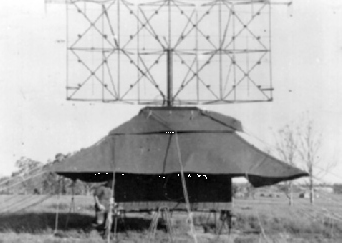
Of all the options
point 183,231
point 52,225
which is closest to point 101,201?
point 52,225

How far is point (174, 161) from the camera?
59.1 ft

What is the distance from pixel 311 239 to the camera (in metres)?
18.2

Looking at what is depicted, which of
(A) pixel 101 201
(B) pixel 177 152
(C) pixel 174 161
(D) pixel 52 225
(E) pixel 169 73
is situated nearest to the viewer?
(C) pixel 174 161

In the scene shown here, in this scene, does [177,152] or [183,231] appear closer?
[177,152]

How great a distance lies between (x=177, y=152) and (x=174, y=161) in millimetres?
406

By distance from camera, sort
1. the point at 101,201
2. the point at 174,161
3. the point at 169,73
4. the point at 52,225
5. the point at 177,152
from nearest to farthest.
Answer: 1. the point at 174,161
2. the point at 177,152
3. the point at 101,201
4. the point at 169,73
5. the point at 52,225

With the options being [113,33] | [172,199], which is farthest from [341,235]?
[113,33]

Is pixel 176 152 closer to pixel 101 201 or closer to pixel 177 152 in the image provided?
pixel 177 152

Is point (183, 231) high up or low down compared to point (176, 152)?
down

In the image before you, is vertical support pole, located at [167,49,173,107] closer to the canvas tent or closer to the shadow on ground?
the canvas tent

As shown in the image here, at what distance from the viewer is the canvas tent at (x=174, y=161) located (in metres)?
17.8

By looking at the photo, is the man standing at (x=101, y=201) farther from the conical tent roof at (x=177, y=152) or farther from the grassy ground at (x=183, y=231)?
the conical tent roof at (x=177, y=152)

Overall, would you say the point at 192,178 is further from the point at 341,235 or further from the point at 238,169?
the point at 341,235

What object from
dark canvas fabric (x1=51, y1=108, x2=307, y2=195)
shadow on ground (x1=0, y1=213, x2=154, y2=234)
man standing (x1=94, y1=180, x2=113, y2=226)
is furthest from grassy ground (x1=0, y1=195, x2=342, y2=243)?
dark canvas fabric (x1=51, y1=108, x2=307, y2=195)
